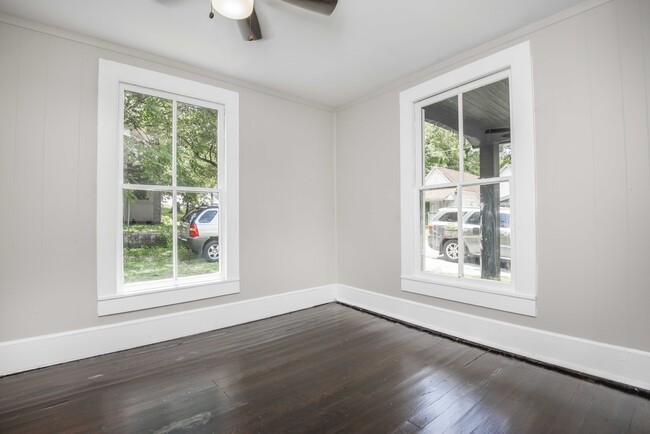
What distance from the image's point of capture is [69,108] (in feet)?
8.12

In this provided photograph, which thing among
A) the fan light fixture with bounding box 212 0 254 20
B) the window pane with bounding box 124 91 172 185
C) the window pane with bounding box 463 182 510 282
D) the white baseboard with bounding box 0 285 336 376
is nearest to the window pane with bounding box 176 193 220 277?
the window pane with bounding box 124 91 172 185

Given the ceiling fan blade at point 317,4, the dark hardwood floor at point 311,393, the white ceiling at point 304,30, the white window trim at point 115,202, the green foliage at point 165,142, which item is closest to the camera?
the dark hardwood floor at point 311,393

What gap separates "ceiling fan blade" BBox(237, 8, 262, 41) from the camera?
213cm

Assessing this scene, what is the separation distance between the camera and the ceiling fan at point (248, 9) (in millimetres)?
1750

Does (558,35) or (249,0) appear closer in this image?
(249,0)

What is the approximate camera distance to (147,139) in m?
2.86

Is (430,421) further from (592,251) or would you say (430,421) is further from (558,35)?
(558,35)

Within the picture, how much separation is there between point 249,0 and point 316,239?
2.80 m

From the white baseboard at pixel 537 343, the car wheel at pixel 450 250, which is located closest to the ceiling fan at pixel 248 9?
the car wheel at pixel 450 250

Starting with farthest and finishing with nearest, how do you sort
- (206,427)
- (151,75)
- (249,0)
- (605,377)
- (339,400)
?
1. (151,75)
2. (605,377)
3. (339,400)
4. (249,0)
5. (206,427)

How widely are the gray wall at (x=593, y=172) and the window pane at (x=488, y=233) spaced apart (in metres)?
0.28

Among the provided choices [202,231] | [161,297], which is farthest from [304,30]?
[161,297]

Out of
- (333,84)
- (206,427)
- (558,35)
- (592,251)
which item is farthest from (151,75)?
(592,251)

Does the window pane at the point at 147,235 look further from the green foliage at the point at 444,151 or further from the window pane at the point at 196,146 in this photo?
the green foliage at the point at 444,151
